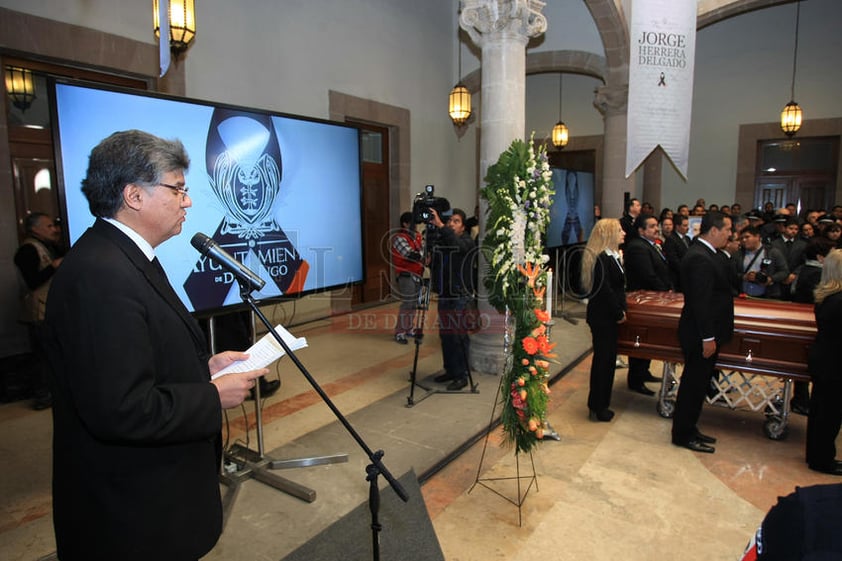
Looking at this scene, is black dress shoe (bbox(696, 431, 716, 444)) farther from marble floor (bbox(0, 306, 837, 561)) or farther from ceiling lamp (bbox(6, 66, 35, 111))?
ceiling lamp (bbox(6, 66, 35, 111))

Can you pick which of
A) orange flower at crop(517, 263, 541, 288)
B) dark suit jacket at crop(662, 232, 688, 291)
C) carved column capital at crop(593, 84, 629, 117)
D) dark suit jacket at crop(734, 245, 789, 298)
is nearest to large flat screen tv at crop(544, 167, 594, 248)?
carved column capital at crop(593, 84, 629, 117)

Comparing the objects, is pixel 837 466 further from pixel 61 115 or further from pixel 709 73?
pixel 709 73

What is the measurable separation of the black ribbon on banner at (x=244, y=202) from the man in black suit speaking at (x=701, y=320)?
283 centimetres

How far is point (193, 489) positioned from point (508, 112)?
4.48 m

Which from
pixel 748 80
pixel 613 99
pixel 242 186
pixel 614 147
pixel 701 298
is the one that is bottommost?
pixel 701 298

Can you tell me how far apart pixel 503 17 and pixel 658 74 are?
5.97 feet

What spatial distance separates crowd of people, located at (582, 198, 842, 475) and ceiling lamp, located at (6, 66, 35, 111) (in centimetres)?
544

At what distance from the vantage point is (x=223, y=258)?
1714 millimetres

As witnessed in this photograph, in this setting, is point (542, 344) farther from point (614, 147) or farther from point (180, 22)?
point (614, 147)

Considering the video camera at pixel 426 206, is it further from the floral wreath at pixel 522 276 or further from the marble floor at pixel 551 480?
the marble floor at pixel 551 480

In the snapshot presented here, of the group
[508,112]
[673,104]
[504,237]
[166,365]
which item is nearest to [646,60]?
[673,104]

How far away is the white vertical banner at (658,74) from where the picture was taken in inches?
211

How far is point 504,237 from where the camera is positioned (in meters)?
3.94

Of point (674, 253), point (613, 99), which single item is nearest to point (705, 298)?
point (674, 253)
